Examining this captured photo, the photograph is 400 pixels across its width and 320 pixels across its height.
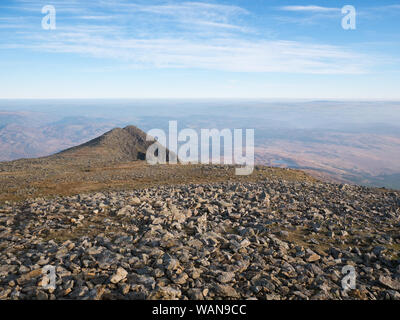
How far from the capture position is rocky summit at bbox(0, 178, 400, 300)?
682cm

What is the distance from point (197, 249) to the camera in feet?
28.9

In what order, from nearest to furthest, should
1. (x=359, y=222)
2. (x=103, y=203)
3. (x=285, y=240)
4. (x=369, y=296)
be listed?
1. (x=369, y=296)
2. (x=285, y=240)
3. (x=359, y=222)
4. (x=103, y=203)

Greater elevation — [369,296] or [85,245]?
[85,245]

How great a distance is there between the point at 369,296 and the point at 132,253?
6.94m

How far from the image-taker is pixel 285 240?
1012 centimetres

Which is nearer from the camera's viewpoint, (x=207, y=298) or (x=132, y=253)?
(x=207, y=298)

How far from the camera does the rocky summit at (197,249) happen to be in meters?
6.82
